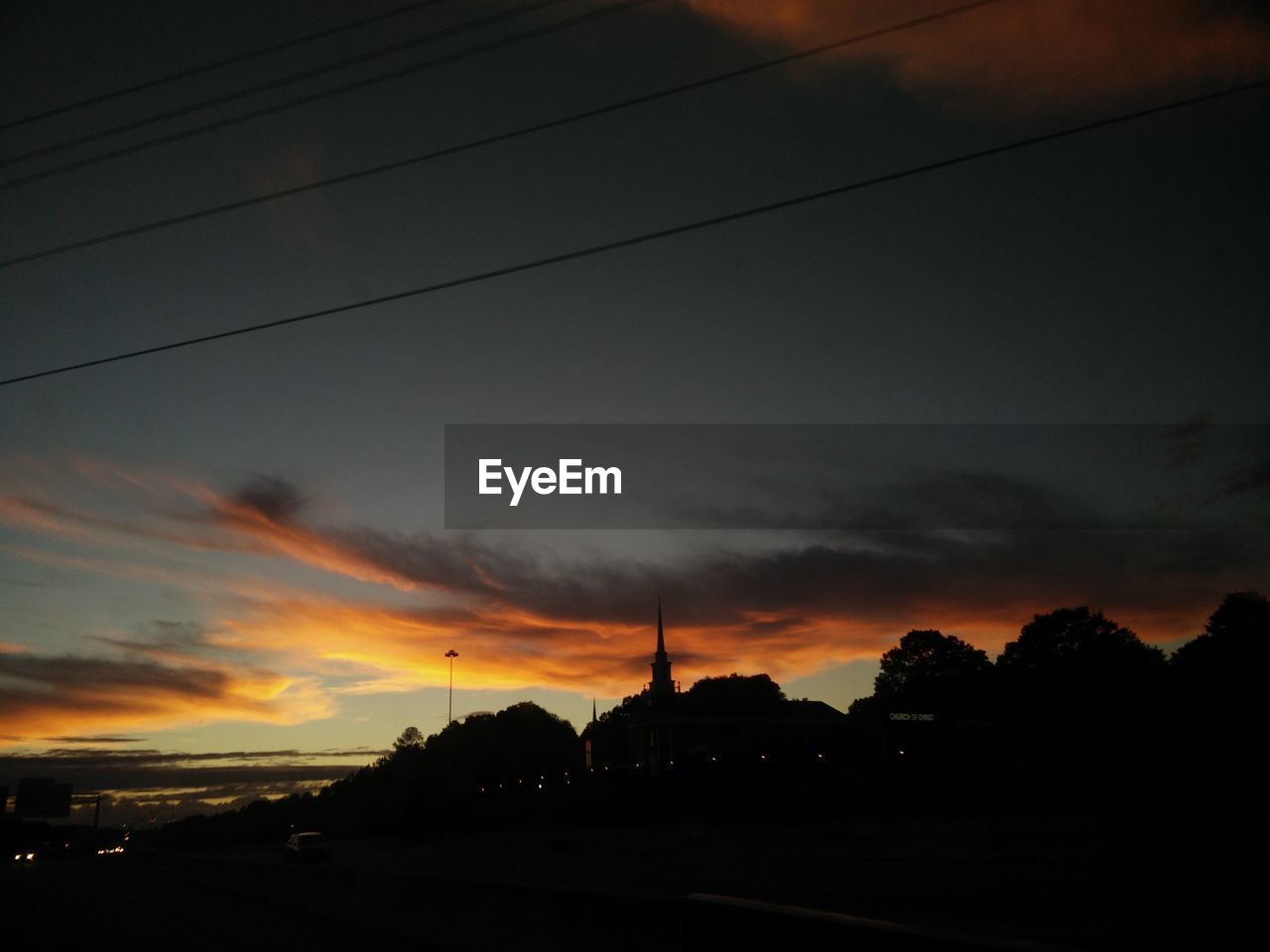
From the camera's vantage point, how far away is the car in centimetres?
5496

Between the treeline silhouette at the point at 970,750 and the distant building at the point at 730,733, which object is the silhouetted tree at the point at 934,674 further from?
the distant building at the point at 730,733

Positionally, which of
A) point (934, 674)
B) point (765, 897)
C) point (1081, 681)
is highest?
point (934, 674)

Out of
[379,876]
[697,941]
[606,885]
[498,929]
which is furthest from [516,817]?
[697,941]

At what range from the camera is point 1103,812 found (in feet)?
161

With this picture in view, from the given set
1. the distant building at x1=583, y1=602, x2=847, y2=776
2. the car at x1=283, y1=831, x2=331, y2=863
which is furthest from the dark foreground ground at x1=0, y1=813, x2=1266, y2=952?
the distant building at x1=583, y1=602, x2=847, y2=776

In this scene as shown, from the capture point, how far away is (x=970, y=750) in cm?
9181

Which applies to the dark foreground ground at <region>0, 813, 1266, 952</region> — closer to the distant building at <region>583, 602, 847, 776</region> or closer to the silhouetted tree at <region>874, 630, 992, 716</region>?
the distant building at <region>583, 602, 847, 776</region>

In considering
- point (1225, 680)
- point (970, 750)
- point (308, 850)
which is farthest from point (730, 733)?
point (308, 850)

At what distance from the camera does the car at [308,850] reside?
180 feet

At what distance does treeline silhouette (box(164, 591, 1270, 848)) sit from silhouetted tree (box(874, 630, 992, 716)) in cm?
27

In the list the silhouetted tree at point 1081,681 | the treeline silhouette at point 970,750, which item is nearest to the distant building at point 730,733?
the treeline silhouette at point 970,750

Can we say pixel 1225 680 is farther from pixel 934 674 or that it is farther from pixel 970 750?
pixel 934 674

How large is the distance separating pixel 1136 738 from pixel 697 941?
90238 mm

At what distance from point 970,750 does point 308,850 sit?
199 ft
